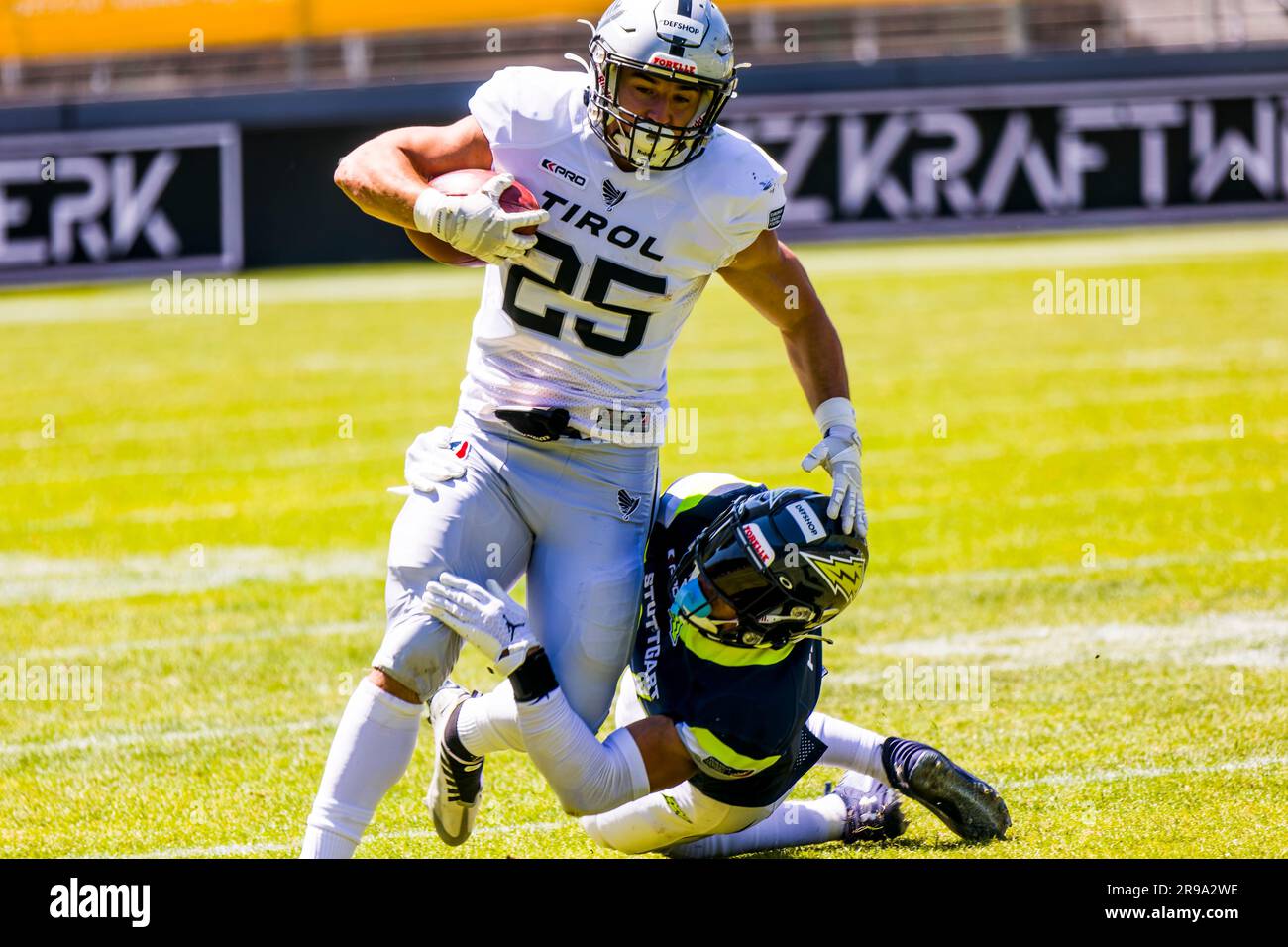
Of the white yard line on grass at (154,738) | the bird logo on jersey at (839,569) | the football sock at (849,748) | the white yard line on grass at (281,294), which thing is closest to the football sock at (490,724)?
the bird logo on jersey at (839,569)

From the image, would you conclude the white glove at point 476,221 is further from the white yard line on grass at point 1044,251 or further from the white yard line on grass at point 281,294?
the white yard line on grass at point 1044,251

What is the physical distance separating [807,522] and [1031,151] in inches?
522

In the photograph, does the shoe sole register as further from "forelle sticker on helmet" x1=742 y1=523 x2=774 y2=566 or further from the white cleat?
the white cleat

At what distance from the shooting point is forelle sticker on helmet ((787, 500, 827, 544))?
4105 mm

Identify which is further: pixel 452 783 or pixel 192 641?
pixel 192 641

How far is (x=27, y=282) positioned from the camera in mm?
15852

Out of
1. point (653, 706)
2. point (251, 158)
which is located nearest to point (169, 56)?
point (251, 158)

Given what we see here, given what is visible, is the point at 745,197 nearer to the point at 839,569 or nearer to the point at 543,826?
the point at 839,569

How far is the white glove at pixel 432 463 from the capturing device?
4.21 m

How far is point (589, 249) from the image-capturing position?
13.9 ft

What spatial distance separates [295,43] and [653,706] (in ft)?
50.7

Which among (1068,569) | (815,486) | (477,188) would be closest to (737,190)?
(477,188)

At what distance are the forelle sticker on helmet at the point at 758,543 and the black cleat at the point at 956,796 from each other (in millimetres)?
802
